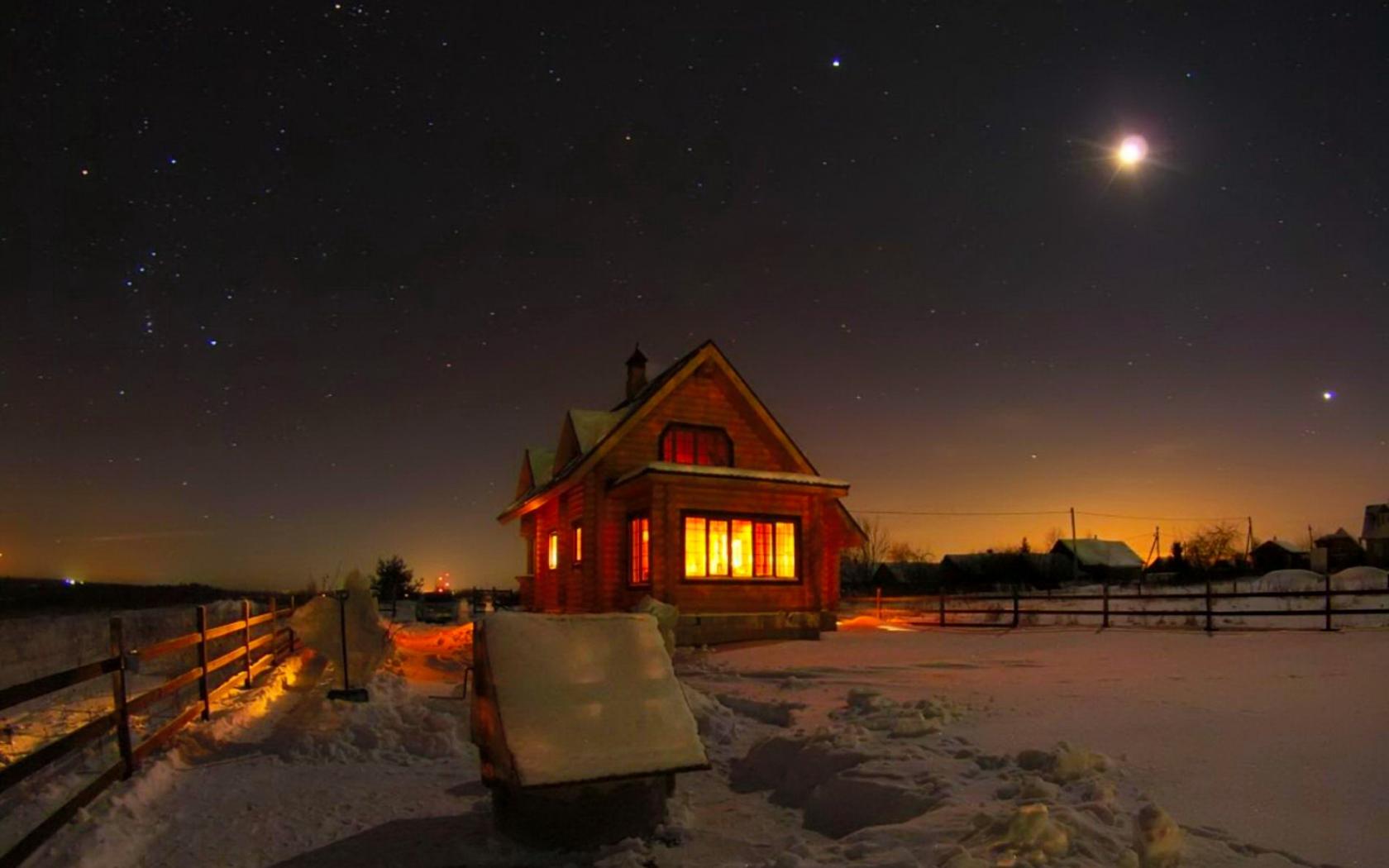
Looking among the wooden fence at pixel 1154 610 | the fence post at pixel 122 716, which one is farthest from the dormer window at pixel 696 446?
the fence post at pixel 122 716

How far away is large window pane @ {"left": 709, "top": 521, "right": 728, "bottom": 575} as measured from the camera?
20.9 meters

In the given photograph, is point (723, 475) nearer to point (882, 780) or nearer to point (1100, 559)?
point (882, 780)

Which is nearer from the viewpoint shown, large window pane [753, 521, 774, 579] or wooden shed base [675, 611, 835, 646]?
wooden shed base [675, 611, 835, 646]

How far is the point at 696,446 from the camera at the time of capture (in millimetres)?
23031

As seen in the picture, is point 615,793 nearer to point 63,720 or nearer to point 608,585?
point 63,720

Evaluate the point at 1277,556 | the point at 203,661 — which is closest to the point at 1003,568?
the point at 1277,556

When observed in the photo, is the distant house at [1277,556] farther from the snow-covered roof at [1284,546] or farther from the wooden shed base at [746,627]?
the wooden shed base at [746,627]

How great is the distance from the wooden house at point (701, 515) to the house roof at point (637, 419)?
1.8 inches

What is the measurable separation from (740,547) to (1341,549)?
9574 centimetres

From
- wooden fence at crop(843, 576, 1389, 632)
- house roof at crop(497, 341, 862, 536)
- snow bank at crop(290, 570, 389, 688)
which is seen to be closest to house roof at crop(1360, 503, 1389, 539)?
wooden fence at crop(843, 576, 1389, 632)

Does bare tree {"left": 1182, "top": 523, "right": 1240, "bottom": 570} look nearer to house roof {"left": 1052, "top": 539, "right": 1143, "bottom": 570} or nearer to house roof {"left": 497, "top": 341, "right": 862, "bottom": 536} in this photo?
house roof {"left": 1052, "top": 539, "right": 1143, "bottom": 570}

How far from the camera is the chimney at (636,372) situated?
91.8 ft

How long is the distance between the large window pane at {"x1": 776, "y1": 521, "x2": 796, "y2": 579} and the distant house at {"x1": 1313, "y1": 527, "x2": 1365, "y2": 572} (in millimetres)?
73780

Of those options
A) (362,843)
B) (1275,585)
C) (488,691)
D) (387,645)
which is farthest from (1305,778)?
(1275,585)
